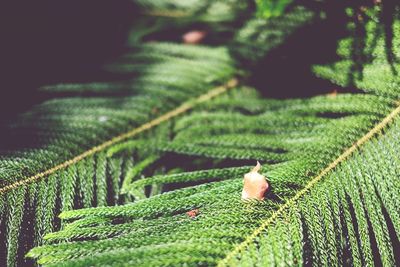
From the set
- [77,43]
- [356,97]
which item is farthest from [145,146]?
[77,43]

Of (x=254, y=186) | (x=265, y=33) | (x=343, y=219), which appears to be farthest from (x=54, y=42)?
(x=343, y=219)

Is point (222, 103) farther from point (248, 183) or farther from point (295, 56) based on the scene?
point (248, 183)

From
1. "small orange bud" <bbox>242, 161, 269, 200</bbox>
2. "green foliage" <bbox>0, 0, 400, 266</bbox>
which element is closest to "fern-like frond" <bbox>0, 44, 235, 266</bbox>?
"green foliage" <bbox>0, 0, 400, 266</bbox>

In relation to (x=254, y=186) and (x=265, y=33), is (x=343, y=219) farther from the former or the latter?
(x=265, y=33)

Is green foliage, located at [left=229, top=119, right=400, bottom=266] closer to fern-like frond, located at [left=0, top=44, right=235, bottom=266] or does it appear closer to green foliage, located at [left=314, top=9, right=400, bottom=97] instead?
green foliage, located at [left=314, top=9, right=400, bottom=97]

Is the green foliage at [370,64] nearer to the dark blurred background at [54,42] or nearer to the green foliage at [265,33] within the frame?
the green foliage at [265,33]

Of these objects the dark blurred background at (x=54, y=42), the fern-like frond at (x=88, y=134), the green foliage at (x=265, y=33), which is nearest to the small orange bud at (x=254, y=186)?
the fern-like frond at (x=88, y=134)
